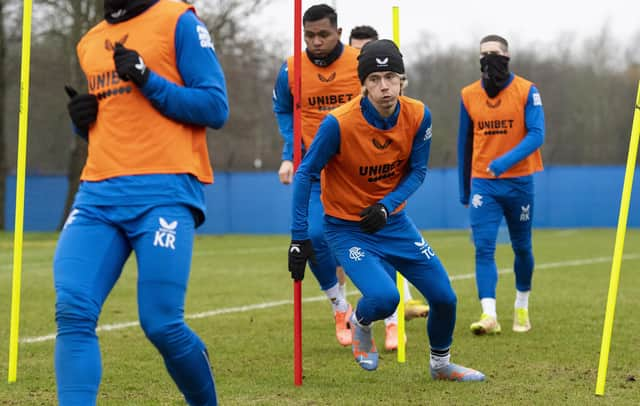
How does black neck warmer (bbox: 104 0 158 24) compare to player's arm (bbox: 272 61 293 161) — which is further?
player's arm (bbox: 272 61 293 161)

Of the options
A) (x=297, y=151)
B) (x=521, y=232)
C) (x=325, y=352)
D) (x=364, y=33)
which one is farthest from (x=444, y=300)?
(x=364, y=33)

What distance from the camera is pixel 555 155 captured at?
39906 millimetres

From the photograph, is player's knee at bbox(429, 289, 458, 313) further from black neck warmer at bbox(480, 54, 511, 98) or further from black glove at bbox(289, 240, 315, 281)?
black neck warmer at bbox(480, 54, 511, 98)

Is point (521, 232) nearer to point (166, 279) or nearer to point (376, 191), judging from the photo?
point (376, 191)

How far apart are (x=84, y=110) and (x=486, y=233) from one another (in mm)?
4848

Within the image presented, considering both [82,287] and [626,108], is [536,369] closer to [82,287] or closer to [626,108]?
[82,287]

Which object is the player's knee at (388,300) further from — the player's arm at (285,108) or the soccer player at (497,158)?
the soccer player at (497,158)

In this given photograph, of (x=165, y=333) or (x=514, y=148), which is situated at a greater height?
(x=514, y=148)

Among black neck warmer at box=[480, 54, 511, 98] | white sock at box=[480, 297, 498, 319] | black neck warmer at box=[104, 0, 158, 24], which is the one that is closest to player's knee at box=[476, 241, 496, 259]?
white sock at box=[480, 297, 498, 319]

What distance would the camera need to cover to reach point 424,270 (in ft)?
19.4

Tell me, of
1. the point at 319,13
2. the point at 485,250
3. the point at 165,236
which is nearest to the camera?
the point at 165,236

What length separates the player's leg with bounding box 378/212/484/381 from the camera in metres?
5.91

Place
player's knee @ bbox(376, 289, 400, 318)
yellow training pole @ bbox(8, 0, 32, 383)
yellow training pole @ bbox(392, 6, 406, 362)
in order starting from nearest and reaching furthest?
player's knee @ bbox(376, 289, 400, 318), yellow training pole @ bbox(8, 0, 32, 383), yellow training pole @ bbox(392, 6, 406, 362)

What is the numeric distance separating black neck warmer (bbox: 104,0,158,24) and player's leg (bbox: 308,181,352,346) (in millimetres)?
3040
